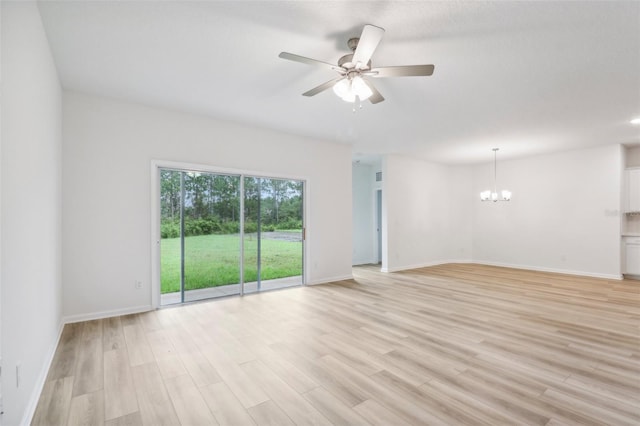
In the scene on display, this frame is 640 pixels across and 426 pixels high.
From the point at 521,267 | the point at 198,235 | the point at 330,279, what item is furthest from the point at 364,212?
the point at 198,235

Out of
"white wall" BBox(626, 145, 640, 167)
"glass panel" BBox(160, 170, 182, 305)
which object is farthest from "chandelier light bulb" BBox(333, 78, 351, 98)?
"white wall" BBox(626, 145, 640, 167)

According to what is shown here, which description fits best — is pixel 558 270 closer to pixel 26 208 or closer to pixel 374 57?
pixel 374 57

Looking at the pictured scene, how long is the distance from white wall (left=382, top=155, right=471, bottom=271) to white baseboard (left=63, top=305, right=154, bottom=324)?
5156 mm

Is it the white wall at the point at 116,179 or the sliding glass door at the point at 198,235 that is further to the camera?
the sliding glass door at the point at 198,235

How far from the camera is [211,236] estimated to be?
476cm

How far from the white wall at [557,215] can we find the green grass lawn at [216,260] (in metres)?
5.99

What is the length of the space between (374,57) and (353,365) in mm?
2860

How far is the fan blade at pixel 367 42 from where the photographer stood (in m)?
2.10

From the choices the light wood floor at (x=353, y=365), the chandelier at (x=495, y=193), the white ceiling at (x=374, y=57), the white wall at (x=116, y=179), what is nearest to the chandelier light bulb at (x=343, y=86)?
the white ceiling at (x=374, y=57)

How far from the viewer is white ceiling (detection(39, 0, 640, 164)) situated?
2281mm

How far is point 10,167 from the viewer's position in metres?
1.67

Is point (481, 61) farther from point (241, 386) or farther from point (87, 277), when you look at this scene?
point (87, 277)

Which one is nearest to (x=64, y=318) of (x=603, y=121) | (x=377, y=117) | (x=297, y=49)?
(x=297, y=49)

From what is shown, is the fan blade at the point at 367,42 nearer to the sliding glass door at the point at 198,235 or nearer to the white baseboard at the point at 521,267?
the sliding glass door at the point at 198,235
